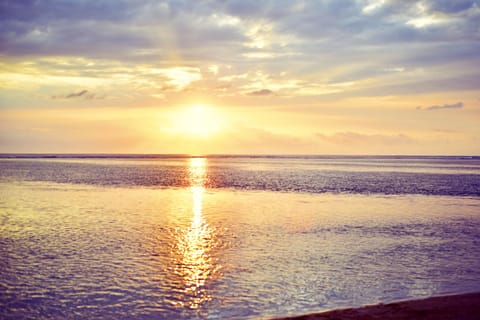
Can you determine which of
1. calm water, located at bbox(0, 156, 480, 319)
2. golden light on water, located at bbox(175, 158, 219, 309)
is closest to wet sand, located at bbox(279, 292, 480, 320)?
calm water, located at bbox(0, 156, 480, 319)

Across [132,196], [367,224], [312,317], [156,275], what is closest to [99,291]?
[156,275]

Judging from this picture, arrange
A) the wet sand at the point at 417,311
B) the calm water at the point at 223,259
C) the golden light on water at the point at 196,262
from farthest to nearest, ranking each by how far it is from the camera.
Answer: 1. the golden light on water at the point at 196,262
2. the calm water at the point at 223,259
3. the wet sand at the point at 417,311

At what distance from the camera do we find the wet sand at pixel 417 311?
12.3 metres

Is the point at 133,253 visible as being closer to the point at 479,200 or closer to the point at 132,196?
the point at 132,196

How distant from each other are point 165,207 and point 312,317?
29.7m

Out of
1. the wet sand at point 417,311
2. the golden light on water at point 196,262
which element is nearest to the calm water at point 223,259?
the golden light on water at point 196,262

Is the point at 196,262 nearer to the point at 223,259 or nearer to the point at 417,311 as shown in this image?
the point at 223,259

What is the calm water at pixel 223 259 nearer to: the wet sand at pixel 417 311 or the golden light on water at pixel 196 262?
the golden light on water at pixel 196 262

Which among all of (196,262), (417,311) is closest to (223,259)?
(196,262)

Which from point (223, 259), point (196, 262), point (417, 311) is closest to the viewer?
point (417, 311)

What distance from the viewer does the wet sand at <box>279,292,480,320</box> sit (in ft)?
40.5

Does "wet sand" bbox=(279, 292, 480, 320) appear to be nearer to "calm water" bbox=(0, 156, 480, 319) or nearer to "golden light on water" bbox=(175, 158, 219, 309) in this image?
"calm water" bbox=(0, 156, 480, 319)

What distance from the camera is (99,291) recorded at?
15375 mm

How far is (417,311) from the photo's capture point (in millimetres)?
12859
